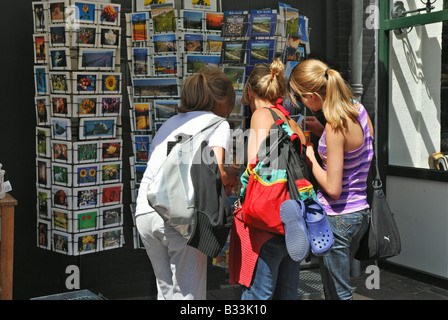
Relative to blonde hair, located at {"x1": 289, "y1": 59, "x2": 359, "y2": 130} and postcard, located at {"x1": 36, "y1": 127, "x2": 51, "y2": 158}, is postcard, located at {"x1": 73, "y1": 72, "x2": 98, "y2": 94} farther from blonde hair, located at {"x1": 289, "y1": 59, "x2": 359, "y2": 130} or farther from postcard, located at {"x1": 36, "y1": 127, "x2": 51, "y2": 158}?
blonde hair, located at {"x1": 289, "y1": 59, "x2": 359, "y2": 130}

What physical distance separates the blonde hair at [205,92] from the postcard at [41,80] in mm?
1589

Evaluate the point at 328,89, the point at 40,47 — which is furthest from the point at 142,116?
the point at 328,89

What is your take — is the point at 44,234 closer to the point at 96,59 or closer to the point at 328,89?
the point at 96,59

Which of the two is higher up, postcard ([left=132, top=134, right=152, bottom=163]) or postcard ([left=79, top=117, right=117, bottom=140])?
postcard ([left=79, top=117, right=117, bottom=140])

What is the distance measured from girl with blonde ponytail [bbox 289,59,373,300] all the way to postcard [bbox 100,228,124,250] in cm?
200

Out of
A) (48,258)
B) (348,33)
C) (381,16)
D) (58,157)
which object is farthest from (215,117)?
(381,16)

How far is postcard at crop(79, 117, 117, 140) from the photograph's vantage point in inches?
168

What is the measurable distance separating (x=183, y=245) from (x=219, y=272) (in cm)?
216

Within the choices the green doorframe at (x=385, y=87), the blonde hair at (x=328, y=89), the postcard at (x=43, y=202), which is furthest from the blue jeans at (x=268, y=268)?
the green doorframe at (x=385, y=87)

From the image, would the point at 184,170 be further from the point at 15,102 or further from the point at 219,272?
the point at 219,272

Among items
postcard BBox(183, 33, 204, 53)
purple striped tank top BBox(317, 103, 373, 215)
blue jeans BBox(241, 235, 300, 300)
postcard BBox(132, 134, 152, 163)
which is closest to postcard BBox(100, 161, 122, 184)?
postcard BBox(132, 134, 152, 163)

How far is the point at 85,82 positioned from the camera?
4.25 metres

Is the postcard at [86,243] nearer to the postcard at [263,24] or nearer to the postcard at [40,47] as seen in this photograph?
the postcard at [40,47]

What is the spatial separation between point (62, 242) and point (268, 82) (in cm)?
206
